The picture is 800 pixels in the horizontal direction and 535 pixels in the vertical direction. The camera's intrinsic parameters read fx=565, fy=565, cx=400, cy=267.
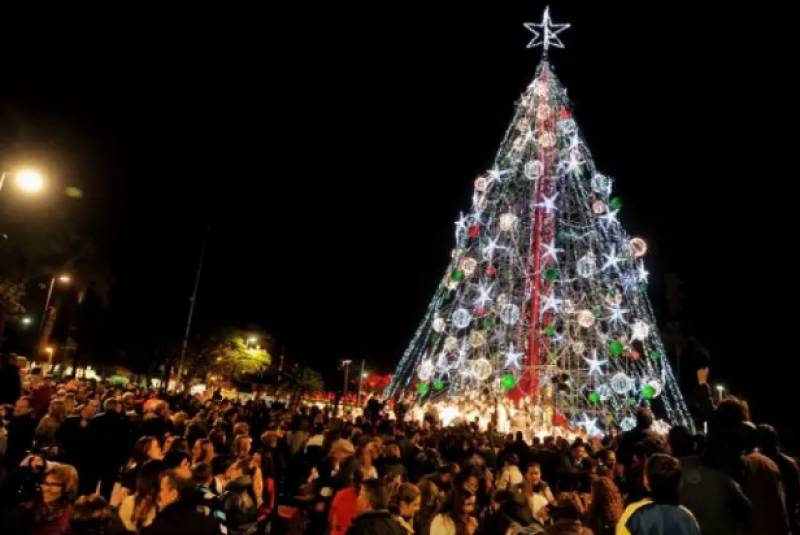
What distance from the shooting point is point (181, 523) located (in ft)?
13.3

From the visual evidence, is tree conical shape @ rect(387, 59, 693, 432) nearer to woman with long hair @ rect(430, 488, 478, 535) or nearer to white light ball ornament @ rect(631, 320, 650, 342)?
white light ball ornament @ rect(631, 320, 650, 342)

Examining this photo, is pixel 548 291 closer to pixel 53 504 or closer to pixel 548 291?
pixel 548 291

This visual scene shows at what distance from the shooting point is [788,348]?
71.5 feet

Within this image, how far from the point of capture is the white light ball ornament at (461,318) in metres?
22.6

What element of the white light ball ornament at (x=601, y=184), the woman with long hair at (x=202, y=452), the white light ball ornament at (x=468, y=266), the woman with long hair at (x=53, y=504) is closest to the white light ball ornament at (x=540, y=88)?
the white light ball ornament at (x=601, y=184)

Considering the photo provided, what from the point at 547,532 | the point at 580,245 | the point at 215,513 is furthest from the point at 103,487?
the point at 580,245

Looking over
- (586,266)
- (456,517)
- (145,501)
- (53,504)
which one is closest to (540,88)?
(586,266)

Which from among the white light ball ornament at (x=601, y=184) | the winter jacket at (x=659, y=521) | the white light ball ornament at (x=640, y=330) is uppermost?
the white light ball ornament at (x=601, y=184)

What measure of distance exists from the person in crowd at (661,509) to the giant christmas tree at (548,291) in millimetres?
15967

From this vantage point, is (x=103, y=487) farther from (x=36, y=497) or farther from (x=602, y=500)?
(x=602, y=500)

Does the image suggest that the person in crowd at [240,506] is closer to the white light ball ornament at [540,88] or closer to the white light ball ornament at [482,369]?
the white light ball ornament at [482,369]

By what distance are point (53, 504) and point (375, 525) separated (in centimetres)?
244

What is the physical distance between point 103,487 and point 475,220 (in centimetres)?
1826

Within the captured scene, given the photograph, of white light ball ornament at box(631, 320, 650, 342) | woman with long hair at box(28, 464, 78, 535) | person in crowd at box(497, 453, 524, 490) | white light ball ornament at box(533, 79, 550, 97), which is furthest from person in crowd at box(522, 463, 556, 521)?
white light ball ornament at box(533, 79, 550, 97)
